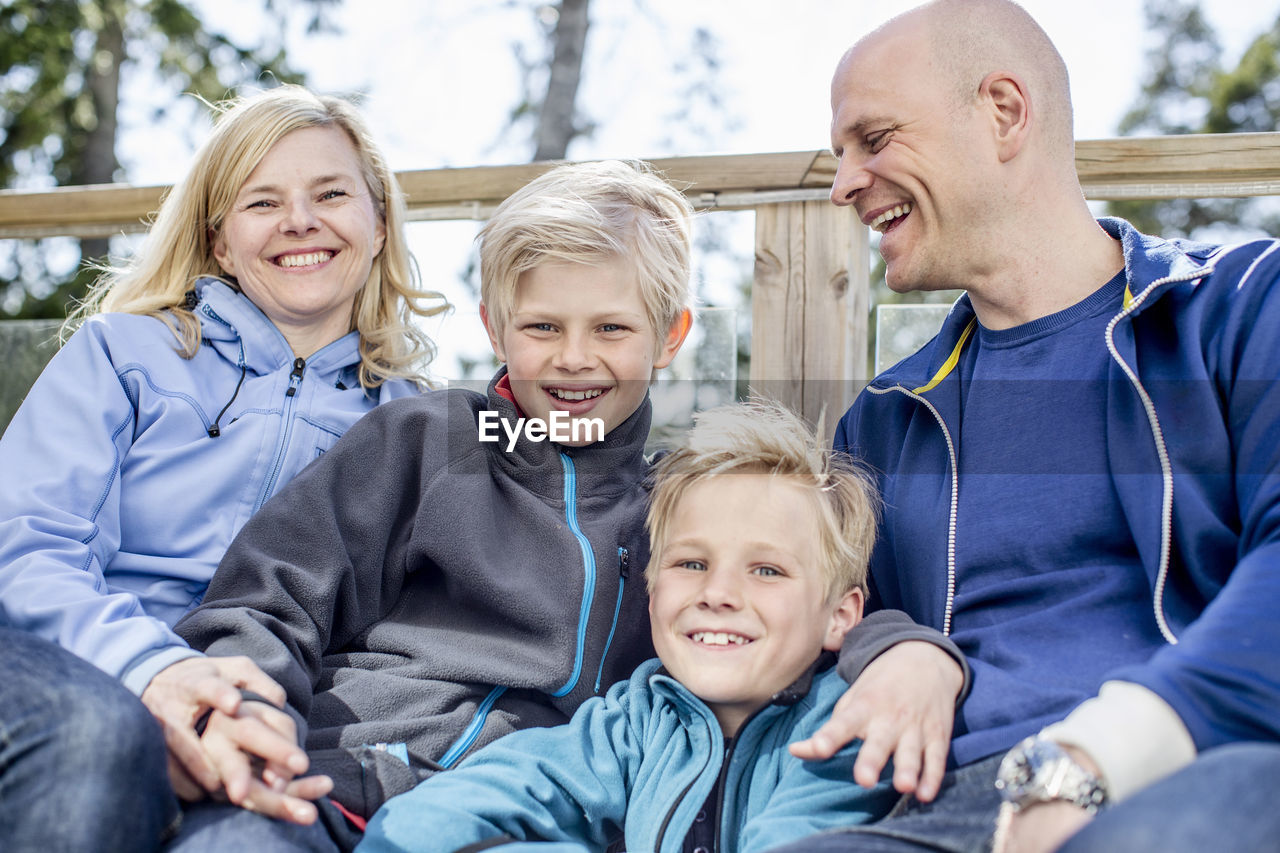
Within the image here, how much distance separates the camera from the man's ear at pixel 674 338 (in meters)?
2.21

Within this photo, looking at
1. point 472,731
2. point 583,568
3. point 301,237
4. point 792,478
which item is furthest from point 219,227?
point 792,478

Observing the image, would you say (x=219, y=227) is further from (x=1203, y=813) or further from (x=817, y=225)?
(x=1203, y=813)

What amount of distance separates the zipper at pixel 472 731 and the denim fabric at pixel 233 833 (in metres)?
0.35

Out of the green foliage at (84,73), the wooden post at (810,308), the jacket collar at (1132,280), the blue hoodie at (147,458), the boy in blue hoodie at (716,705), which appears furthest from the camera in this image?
the green foliage at (84,73)

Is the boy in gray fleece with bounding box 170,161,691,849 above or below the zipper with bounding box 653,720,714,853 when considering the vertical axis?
above

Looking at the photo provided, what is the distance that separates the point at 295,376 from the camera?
2229 millimetres

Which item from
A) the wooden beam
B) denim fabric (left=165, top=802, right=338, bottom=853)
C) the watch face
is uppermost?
the wooden beam

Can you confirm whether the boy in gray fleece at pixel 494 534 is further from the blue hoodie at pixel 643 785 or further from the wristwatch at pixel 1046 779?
the wristwatch at pixel 1046 779

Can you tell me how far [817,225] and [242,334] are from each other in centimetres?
132

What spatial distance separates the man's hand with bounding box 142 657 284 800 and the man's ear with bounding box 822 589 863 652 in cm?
90

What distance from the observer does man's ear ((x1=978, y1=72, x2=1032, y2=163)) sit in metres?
2.00

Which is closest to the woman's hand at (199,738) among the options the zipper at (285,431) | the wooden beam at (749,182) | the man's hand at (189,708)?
the man's hand at (189,708)

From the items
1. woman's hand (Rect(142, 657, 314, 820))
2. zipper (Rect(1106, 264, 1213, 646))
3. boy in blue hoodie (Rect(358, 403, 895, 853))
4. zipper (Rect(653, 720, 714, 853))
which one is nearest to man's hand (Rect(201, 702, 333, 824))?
woman's hand (Rect(142, 657, 314, 820))

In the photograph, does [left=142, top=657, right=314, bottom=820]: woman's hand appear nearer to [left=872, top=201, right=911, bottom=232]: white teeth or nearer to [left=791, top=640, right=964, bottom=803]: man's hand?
[left=791, top=640, right=964, bottom=803]: man's hand
